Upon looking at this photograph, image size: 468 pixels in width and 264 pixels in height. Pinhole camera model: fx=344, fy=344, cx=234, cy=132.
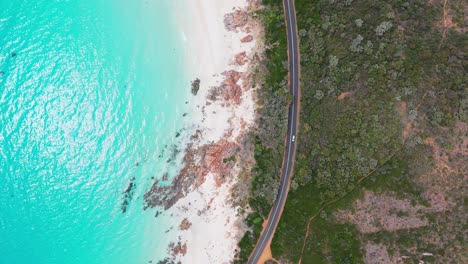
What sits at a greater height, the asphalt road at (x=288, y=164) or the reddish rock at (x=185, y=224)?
the asphalt road at (x=288, y=164)

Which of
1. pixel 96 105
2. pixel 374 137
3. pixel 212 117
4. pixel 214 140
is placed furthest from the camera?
pixel 212 117

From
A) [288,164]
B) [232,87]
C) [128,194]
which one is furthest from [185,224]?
[232,87]

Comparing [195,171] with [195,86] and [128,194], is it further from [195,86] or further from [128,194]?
[195,86]

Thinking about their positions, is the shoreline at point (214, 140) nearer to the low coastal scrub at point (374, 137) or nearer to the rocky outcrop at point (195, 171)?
the rocky outcrop at point (195, 171)

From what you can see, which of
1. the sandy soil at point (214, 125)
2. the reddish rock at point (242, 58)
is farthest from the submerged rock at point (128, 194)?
the reddish rock at point (242, 58)

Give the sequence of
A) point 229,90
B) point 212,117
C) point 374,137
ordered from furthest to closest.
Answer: point 212,117 → point 229,90 → point 374,137

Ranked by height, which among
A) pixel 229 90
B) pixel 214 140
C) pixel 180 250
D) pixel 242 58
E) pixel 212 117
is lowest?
pixel 180 250

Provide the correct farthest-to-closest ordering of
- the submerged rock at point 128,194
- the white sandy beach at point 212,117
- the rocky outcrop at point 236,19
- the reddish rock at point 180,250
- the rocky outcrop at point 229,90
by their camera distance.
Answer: the rocky outcrop at point 236,19 < the submerged rock at point 128,194 < the rocky outcrop at point 229,90 < the reddish rock at point 180,250 < the white sandy beach at point 212,117
